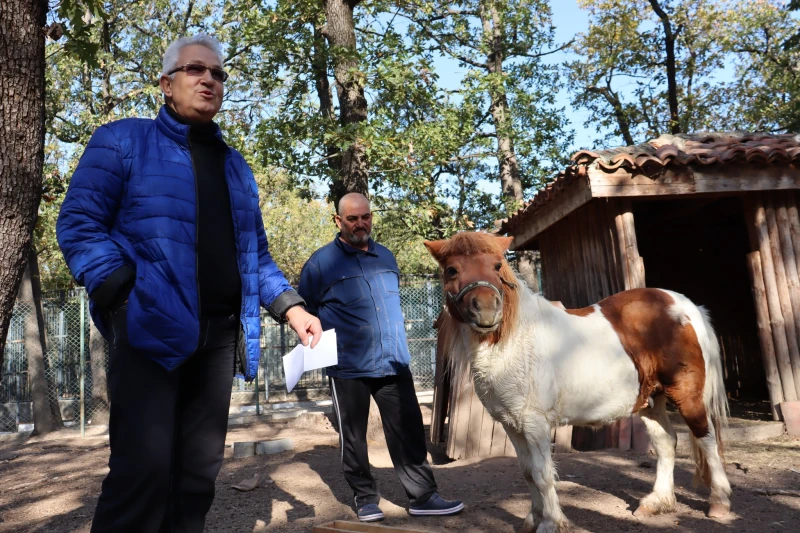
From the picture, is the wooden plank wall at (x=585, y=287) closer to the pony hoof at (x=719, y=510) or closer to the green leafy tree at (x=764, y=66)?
the pony hoof at (x=719, y=510)

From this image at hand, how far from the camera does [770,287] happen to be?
297 inches

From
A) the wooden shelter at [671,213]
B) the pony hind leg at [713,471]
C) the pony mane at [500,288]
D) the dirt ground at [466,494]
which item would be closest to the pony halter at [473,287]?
the pony mane at [500,288]

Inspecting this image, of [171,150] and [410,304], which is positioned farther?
[410,304]

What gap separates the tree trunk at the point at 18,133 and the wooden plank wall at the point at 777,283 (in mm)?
7328

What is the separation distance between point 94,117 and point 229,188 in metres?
14.0

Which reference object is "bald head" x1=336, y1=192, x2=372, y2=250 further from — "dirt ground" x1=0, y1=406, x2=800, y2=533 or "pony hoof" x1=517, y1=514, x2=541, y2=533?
"pony hoof" x1=517, y1=514, x2=541, y2=533

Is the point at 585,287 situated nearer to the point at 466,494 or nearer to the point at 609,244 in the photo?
the point at 609,244

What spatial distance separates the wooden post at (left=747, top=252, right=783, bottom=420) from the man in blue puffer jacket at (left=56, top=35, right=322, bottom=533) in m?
6.62

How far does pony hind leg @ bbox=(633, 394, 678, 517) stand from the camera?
4254 mm

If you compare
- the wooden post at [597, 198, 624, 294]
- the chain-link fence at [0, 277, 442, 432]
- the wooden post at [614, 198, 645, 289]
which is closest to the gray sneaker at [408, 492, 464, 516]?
the wooden post at [614, 198, 645, 289]

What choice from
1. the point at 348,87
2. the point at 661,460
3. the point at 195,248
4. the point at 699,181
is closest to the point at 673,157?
the point at 699,181

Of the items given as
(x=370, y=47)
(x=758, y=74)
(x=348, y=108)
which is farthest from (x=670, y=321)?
(x=758, y=74)

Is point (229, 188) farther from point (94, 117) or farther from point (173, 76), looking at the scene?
point (94, 117)

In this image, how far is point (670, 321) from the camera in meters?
4.42
